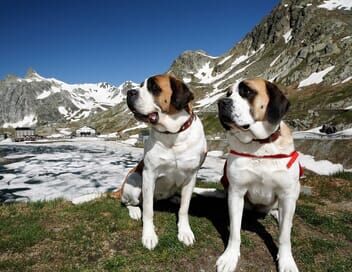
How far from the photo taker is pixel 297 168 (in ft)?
16.0

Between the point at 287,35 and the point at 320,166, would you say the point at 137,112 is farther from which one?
the point at 287,35

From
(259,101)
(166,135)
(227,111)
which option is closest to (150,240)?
(166,135)

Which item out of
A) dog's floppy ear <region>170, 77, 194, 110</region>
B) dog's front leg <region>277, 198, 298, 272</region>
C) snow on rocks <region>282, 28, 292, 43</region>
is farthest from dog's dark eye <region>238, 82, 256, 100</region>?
snow on rocks <region>282, 28, 292, 43</region>

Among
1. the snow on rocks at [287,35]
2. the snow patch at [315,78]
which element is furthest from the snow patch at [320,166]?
the snow on rocks at [287,35]

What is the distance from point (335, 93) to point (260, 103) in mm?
70021

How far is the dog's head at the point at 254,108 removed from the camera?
464 cm

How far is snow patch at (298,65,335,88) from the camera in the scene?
86250mm

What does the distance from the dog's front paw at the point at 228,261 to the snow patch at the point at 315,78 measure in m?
88.7

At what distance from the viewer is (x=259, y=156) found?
189 inches

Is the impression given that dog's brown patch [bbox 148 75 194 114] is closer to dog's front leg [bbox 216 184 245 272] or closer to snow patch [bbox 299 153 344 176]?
dog's front leg [bbox 216 184 245 272]

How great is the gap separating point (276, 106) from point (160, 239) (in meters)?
3.03

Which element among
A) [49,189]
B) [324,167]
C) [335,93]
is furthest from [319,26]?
[49,189]

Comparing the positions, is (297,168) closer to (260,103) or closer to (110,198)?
(260,103)

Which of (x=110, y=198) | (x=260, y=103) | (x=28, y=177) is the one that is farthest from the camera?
(x=28, y=177)
